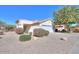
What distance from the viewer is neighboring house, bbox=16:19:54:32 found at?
6.45m

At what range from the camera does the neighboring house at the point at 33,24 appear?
6.45 metres

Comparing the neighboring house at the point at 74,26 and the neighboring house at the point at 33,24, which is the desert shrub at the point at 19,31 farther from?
the neighboring house at the point at 74,26

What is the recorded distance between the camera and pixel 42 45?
254 inches

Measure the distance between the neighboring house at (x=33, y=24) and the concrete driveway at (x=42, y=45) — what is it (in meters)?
0.12

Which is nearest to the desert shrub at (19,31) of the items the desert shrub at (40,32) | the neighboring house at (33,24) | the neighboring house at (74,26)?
the neighboring house at (33,24)

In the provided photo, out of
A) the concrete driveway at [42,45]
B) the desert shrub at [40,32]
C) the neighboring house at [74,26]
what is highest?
the neighboring house at [74,26]

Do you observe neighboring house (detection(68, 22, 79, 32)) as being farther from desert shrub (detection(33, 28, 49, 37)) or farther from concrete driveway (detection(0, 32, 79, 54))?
desert shrub (detection(33, 28, 49, 37))

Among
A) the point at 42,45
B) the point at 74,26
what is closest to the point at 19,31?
the point at 42,45

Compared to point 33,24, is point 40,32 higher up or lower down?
lower down

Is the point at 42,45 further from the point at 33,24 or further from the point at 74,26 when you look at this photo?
the point at 74,26

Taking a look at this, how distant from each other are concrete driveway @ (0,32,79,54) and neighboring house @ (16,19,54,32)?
12 cm

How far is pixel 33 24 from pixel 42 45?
30cm

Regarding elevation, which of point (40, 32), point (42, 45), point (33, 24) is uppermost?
point (33, 24)

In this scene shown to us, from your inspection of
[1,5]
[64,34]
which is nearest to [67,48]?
[64,34]
